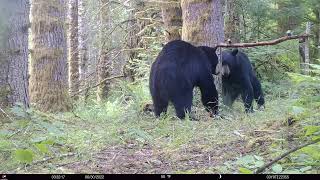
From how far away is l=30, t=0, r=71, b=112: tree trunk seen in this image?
10000 millimetres

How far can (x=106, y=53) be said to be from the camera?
50.8ft

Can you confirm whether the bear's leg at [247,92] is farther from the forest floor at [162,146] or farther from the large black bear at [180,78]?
the forest floor at [162,146]

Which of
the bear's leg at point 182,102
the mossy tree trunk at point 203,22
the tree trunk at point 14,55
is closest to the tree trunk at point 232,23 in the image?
the mossy tree trunk at point 203,22

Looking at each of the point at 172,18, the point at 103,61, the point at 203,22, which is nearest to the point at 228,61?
the point at 203,22

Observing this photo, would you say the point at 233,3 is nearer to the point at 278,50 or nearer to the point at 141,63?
the point at 278,50

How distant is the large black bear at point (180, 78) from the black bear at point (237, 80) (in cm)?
127

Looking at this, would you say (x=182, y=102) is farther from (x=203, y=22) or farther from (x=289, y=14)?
(x=289, y=14)

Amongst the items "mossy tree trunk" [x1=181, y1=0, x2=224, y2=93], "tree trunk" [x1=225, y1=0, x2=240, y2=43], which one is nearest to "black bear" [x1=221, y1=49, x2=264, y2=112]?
"mossy tree trunk" [x1=181, y1=0, x2=224, y2=93]

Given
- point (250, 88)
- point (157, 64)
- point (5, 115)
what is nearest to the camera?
point (5, 115)

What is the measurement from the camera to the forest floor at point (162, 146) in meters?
4.38

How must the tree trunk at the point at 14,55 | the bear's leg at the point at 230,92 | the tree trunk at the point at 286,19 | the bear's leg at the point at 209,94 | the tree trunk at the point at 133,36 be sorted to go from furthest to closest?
the tree trunk at the point at 133,36 < the tree trunk at the point at 286,19 < the bear's leg at the point at 230,92 < the bear's leg at the point at 209,94 < the tree trunk at the point at 14,55

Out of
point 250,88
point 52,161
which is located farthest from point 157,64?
point 52,161

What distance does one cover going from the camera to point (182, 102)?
8141 millimetres

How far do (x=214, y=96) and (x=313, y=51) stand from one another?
7.02 meters
